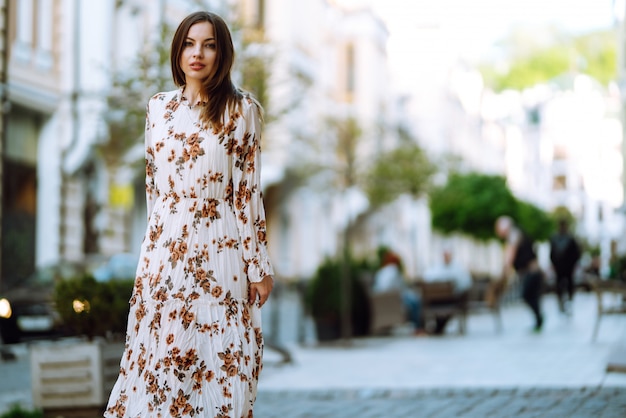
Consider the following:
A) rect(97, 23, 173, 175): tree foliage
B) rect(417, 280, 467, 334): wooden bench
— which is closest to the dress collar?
rect(97, 23, 173, 175): tree foliage

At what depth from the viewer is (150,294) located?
15.9 feet

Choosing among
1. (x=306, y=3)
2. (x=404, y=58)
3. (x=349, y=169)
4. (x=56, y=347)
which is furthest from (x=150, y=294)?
(x=404, y=58)

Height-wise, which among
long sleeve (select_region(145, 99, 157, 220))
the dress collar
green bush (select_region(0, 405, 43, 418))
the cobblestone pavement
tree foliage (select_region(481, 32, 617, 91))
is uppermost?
tree foliage (select_region(481, 32, 617, 91))

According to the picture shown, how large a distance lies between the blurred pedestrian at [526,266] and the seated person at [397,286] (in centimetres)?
163

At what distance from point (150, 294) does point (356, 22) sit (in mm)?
49909

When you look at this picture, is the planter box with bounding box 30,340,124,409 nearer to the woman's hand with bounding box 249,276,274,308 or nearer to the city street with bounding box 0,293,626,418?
the city street with bounding box 0,293,626,418

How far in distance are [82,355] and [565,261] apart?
705 inches

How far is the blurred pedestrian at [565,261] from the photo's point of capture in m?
25.4

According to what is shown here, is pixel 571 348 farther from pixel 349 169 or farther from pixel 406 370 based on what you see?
pixel 349 169

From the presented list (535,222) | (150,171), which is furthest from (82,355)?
(535,222)

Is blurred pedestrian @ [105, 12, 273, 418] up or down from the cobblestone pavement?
up

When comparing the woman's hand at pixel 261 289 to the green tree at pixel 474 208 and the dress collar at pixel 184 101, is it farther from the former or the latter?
the green tree at pixel 474 208

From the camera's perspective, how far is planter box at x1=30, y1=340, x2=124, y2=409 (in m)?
8.88

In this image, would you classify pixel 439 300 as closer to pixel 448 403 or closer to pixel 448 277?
pixel 448 277
